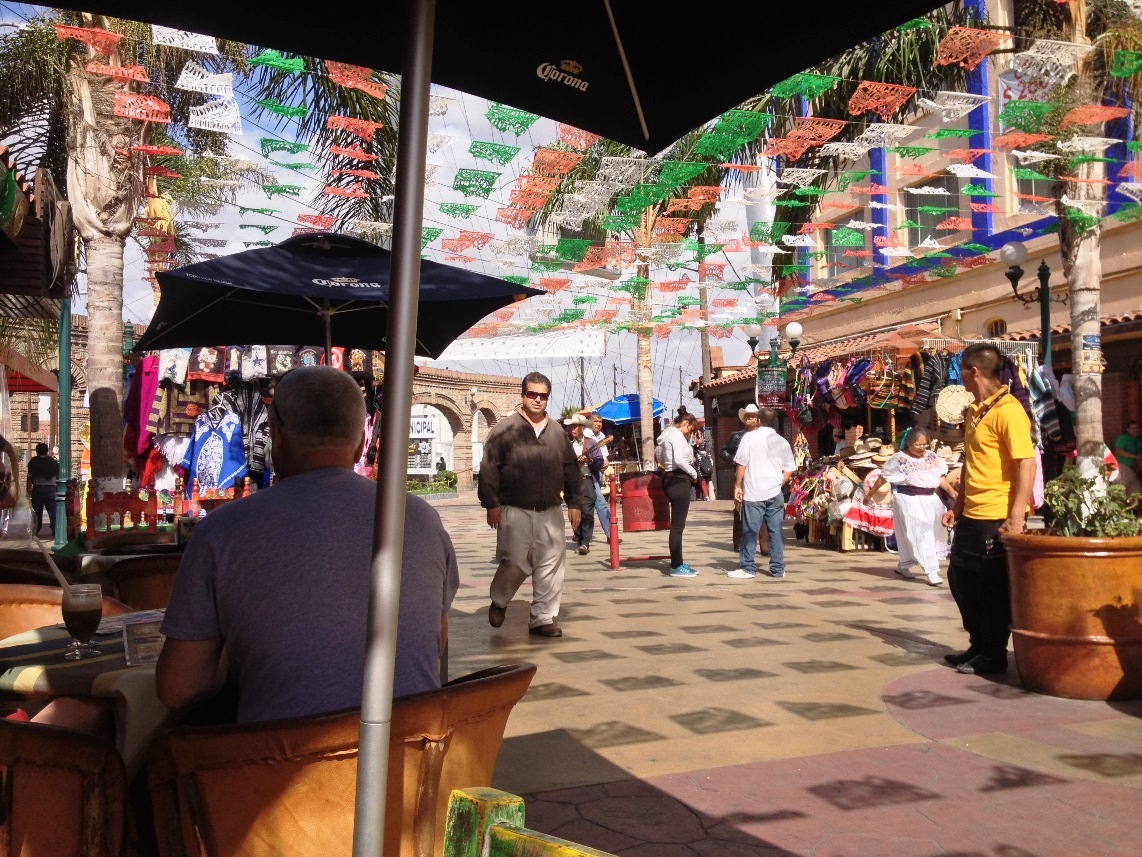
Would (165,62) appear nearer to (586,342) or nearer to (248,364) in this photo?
(248,364)

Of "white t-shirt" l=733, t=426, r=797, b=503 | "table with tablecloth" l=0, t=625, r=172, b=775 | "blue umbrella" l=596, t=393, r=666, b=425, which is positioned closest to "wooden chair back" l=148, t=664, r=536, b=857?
"table with tablecloth" l=0, t=625, r=172, b=775

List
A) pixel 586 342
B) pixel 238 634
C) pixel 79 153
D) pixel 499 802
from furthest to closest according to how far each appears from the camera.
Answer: pixel 586 342 < pixel 79 153 < pixel 238 634 < pixel 499 802

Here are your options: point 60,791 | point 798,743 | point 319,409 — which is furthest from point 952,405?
point 60,791

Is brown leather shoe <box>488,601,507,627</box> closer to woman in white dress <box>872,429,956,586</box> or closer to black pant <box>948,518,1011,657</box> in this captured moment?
black pant <box>948,518,1011,657</box>

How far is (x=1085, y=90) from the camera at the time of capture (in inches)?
459

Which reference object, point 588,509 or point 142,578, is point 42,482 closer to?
point 588,509

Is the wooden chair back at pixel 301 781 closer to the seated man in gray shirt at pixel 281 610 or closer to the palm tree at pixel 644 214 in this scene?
the seated man in gray shirt at pixel 281 610

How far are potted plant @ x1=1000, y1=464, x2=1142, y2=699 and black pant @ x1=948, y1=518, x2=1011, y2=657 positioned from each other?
45cm

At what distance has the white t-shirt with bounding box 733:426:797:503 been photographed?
1045 cm

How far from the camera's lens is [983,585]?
19.5 feet

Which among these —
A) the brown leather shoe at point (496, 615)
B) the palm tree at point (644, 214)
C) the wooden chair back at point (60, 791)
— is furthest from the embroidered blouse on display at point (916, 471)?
the wooden chair back at point (60, 791)

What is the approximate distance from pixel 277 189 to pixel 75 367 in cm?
2290

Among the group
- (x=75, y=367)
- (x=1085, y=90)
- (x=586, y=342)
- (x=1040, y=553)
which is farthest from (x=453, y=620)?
(x=75, y=367)

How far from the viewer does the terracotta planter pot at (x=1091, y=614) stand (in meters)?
5.21
